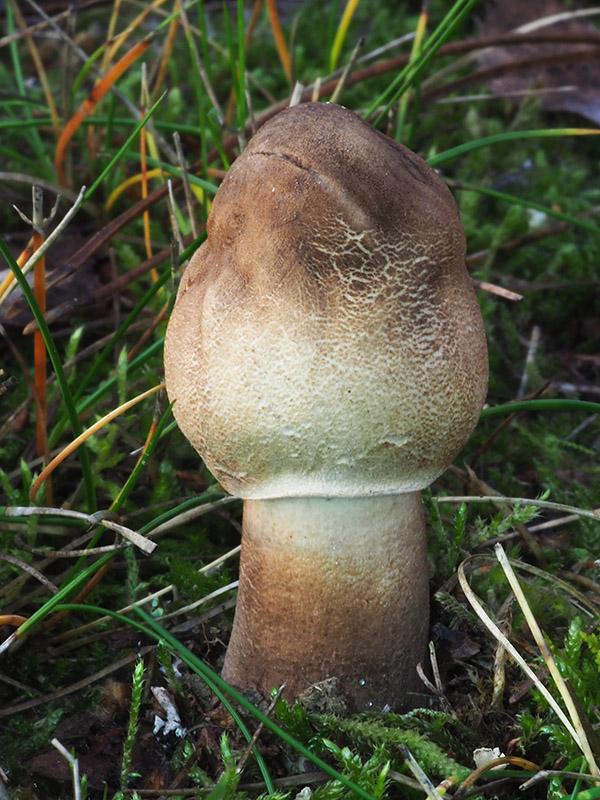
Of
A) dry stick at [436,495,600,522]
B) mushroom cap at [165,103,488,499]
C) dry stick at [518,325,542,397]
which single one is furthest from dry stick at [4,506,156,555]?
dry stick at [518,325,542,397]

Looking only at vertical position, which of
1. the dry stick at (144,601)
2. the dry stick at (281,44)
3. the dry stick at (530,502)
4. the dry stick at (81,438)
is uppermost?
the dry stick at (281,44)

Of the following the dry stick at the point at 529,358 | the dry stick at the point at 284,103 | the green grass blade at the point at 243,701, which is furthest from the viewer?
the dry stick at the point at 529,358

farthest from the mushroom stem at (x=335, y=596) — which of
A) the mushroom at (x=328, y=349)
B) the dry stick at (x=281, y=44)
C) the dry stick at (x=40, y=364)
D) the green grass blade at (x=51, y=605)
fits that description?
the dry stick at (x=281, y=44)

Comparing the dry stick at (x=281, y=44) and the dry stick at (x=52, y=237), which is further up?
the dry stick at (x=281, y=44)

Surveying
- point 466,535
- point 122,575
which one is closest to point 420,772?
point 466,535

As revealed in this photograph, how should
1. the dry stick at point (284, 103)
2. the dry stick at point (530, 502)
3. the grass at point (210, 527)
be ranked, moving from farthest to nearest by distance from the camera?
1. the dry stick at point (284, 103)
2. the dry stick at point (530, 502)
3. the grass at point (210, 527)

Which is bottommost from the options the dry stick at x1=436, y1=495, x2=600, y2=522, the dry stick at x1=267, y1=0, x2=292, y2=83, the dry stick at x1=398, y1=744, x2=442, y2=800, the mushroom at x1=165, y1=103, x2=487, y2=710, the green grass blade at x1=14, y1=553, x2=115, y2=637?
the dry stick at x1=398, y1=744, x2=442, y2=800

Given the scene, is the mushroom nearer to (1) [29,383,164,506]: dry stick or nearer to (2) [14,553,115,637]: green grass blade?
(1) [29,383,164,506]: dry stick

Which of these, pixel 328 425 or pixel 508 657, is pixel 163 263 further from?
pixel 508 657

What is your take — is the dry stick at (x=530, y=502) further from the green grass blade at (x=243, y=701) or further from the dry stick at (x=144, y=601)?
the green grass blade at (x=243, y=701)
